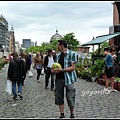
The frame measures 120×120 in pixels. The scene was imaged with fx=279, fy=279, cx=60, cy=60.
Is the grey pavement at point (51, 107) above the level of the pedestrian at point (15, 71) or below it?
below

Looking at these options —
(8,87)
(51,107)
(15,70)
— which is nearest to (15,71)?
(15,70)

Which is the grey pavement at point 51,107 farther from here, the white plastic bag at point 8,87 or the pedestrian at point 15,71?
the pedestrian at point 15,71

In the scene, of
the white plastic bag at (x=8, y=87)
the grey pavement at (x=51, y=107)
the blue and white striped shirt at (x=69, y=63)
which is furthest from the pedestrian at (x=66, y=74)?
the white plastic bag at (x=8, y=87)

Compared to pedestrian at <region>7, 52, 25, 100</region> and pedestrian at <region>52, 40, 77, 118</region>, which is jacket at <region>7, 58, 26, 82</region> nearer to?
pedestrian at <region>7, 52, 25, 100</region>

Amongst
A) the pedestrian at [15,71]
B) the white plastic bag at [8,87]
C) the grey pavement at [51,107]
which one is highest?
the pedestrian at [15,71]

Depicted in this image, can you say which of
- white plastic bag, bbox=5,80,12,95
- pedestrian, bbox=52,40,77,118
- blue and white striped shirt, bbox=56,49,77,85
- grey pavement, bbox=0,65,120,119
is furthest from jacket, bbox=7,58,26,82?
blue and white striped shirt, bbox=56,49,77,85

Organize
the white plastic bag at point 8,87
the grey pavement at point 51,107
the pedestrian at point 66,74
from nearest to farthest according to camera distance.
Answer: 1. the pedestrian at point 66,74
2. the grey pavement at point 51,107
3. the white plastic bag at point 8,87

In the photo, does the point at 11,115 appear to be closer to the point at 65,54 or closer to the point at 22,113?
the point at 22,113

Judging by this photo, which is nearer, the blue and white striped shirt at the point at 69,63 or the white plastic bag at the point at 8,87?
the blue and white striped shirt at the point at 69,63

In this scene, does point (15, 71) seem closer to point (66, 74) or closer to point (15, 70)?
point (15, 70)

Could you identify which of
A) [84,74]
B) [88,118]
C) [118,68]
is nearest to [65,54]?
[88,118]

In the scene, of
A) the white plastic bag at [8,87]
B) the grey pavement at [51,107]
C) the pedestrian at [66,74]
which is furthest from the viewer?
the white plastic bag at [8,87]

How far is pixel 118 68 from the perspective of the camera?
1459 cm

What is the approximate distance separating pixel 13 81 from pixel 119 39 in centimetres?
1481
